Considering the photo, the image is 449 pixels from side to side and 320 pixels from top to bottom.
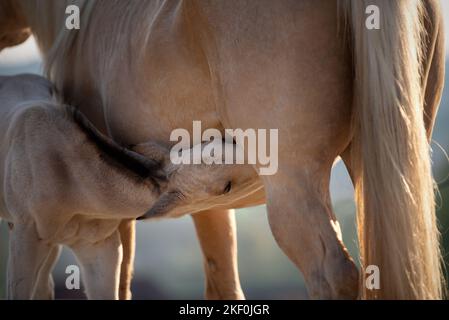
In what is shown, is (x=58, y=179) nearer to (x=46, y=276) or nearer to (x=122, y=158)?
(x=122, y=158)

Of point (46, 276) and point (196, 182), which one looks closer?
point (196, 182)

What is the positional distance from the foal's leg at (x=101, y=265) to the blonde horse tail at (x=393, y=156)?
1.38 metres

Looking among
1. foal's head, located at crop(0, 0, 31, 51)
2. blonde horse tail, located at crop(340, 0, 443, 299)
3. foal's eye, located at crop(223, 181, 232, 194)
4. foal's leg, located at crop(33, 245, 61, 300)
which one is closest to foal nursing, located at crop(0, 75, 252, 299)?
foal's eye, located at crop(223, 181, 232, 194)

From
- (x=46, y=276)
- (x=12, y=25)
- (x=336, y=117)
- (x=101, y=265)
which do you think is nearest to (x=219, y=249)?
(x=101, y=265)

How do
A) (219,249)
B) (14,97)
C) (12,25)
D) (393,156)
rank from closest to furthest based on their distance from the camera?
(393,156) < (14,97) < (219,249) < (12,25)

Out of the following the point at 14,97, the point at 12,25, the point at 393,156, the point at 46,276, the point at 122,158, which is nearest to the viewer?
the point at 393,156

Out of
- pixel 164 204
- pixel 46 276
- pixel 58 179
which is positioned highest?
pixel 58 179

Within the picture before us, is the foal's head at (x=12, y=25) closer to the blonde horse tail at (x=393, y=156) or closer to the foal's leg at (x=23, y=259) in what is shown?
the foal's leg at (x=23, y=259)

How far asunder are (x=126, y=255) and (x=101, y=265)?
0.33 m

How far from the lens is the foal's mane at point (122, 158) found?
117 inches

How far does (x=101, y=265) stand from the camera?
3.46m

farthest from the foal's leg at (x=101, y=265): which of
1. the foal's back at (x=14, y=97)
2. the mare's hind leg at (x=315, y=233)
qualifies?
the mare's hind leg at (x=315, y=233)
